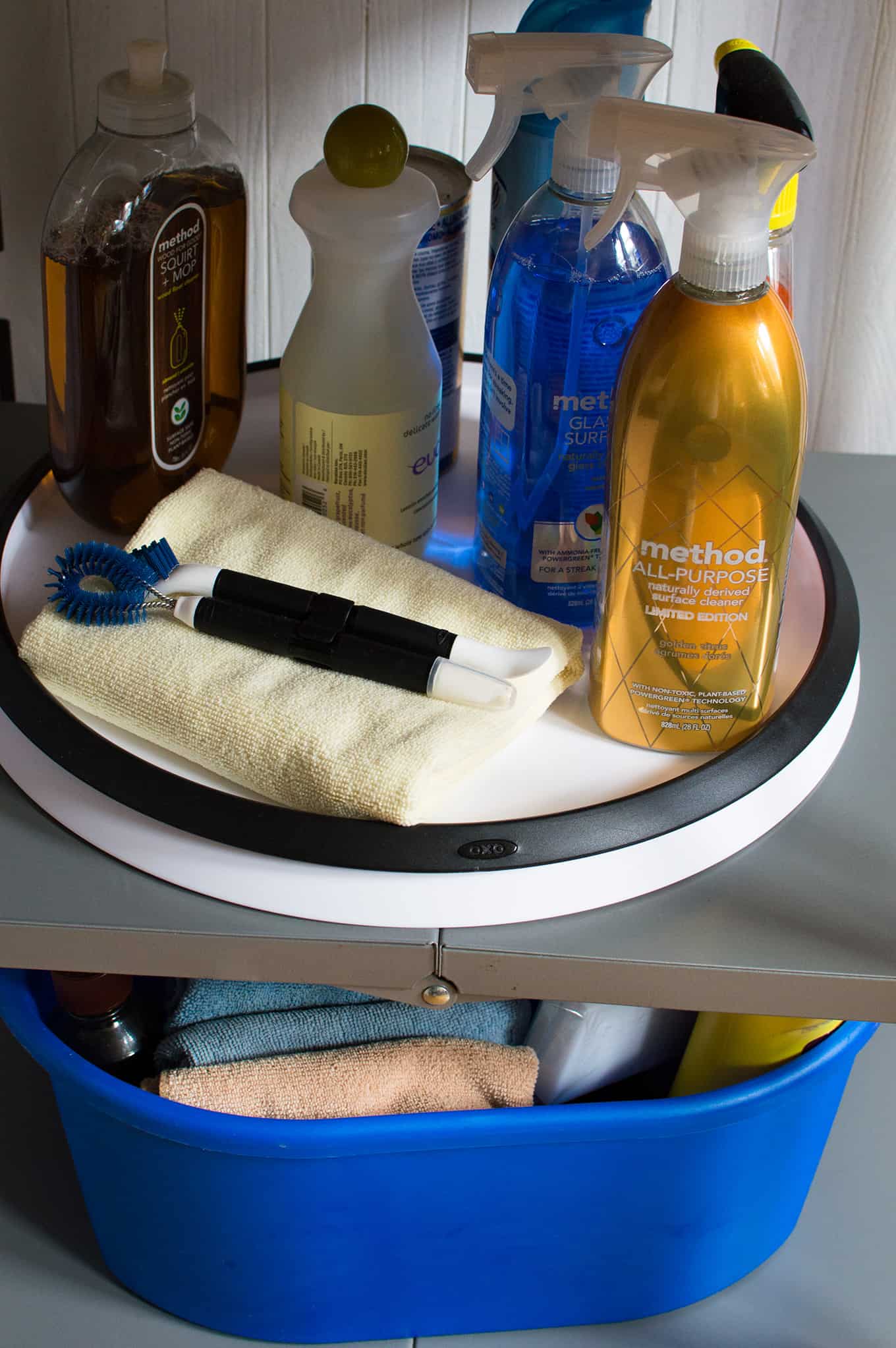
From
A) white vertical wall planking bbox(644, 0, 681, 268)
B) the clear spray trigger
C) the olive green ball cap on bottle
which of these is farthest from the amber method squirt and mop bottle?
white vertical wall planking bbox(644, 0, 681, 268)

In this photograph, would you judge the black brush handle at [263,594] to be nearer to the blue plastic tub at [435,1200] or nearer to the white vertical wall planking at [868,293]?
the blue plastic tub at [435,1200]

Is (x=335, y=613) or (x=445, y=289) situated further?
(x=445, y=289)

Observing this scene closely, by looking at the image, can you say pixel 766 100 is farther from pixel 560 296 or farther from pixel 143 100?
pixel 143 100

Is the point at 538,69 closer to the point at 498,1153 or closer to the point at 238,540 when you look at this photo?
the point at 238,540

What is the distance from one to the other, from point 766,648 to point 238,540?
0.79ft

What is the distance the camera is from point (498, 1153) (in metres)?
0.57

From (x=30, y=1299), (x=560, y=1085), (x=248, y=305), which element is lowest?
(x=30, y=1299)

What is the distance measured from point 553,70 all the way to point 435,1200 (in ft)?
1.57

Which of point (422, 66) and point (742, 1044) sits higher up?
point (422, 66)

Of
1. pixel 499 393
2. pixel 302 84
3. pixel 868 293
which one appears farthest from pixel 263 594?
pixel 868 293

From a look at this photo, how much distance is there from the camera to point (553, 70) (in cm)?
51

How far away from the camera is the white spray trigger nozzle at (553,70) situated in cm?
51

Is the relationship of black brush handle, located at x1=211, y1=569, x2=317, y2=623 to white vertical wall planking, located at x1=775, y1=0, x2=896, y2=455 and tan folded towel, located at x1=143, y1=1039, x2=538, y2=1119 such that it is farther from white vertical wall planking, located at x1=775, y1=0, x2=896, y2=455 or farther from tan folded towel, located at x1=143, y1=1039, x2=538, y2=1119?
white vertical wall planking, located at x1=775, y1=0, x2=896, y2=455

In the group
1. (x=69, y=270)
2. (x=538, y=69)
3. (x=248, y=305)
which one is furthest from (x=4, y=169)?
(x=538, y=69)
